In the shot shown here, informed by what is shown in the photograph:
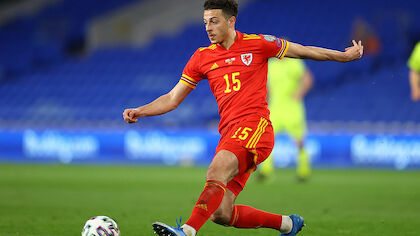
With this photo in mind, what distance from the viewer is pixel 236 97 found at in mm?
5020

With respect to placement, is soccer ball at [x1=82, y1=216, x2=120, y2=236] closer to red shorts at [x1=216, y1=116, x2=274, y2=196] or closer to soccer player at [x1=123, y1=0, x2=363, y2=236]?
soccer player at [x1=123, y1=0, x2=363, y2=236]

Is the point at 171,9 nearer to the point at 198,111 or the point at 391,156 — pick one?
the point at 198,111

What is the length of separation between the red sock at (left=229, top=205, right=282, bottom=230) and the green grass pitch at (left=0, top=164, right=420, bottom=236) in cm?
80

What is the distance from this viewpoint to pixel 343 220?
686 cm

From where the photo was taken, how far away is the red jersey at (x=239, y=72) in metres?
5.02

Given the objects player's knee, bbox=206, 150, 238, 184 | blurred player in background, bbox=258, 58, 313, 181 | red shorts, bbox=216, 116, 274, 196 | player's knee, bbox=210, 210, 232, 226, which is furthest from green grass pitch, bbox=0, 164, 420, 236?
player's knee, bbox=206, 150, 238, 184

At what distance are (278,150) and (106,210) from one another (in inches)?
347

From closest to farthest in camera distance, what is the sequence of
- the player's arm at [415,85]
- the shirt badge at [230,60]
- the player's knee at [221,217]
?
1. the player's knee at [221,217]
2. the shirt badge at [230,60]
3. the player's arm at [415,85]

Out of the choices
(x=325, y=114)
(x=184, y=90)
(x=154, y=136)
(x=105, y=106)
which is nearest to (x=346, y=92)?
(x=325, y=114)

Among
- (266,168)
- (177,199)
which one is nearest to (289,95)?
(266,168)

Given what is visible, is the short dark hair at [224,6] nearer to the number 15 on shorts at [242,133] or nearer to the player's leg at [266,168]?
the number 15 on shorts at [242,133]

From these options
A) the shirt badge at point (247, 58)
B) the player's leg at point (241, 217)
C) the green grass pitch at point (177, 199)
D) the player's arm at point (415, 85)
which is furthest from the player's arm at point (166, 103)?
the player's arm at point (415, 85)

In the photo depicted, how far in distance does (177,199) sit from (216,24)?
4.60 metres

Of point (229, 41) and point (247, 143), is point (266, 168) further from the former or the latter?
point (247, 143)
